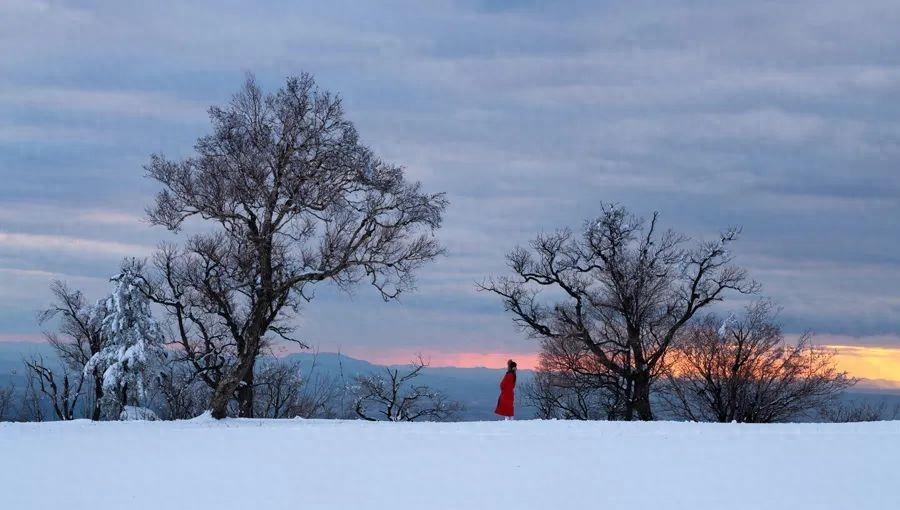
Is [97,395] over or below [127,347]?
below

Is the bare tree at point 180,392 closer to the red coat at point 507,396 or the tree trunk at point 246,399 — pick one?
the tree trunk at point 246,399

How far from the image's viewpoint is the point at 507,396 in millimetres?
23109

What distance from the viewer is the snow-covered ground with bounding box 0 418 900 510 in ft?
40.2

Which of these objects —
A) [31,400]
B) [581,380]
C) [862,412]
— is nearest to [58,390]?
[31,400]

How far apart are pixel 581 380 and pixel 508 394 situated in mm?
18986

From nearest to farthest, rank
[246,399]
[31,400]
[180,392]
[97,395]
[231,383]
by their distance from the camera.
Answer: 1. [231,383]
2. [246,399]
3. [180,392]
4. [97,395]
5. [31,400]

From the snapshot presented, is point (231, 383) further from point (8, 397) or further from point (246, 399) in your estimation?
point (8, 397)

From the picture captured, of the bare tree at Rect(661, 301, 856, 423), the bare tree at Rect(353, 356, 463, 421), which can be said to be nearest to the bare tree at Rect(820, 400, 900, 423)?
the bare tree at Rect(661, 301, 856, 423)

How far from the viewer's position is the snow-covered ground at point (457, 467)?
12266mm

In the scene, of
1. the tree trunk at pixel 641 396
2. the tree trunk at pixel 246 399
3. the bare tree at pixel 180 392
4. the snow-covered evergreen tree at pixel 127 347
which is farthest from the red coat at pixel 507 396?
the tree trunk at pixel 641 396

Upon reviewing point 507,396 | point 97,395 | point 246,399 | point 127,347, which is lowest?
point 97,395

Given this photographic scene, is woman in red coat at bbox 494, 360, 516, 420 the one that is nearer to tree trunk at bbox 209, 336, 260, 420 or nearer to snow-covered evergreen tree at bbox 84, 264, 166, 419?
tree trunk at bbox 209, 336, 260, 420

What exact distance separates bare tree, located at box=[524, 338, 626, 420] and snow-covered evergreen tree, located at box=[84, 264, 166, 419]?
17.7m

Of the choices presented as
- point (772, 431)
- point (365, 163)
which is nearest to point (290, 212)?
point (365, 163)
